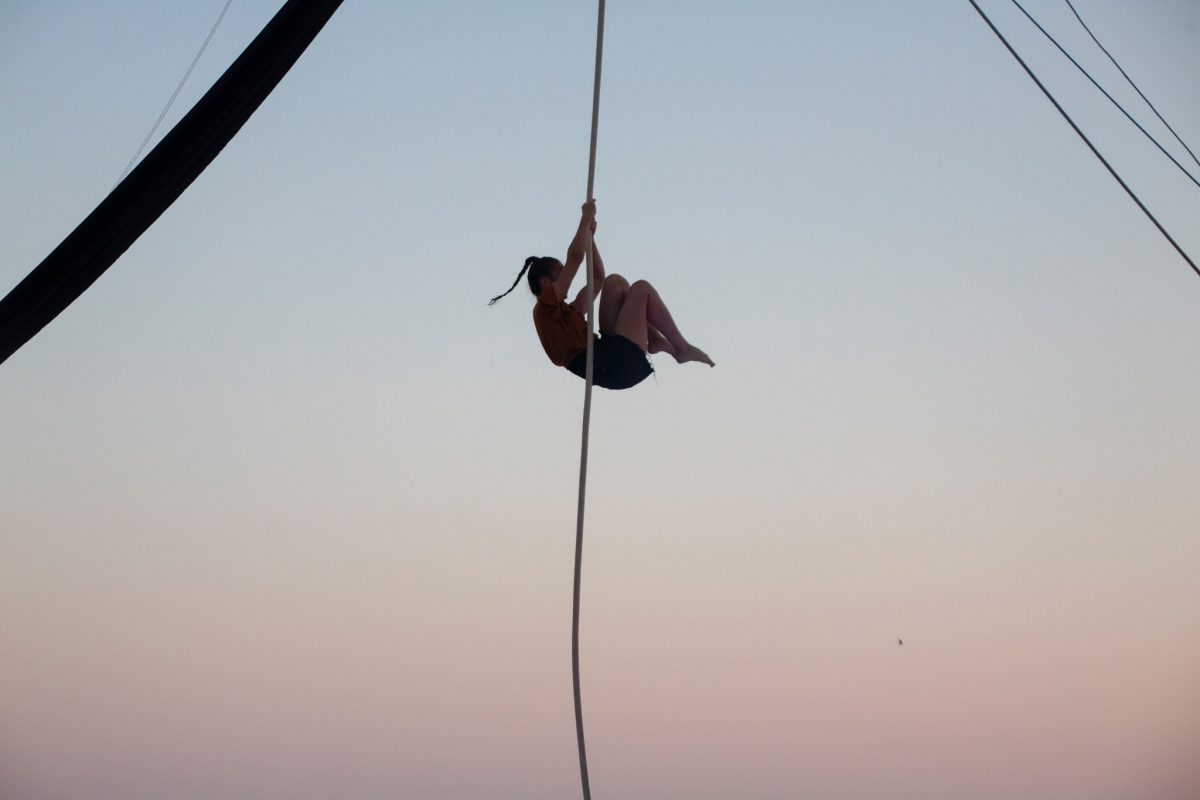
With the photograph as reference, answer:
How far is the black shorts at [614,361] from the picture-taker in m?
3.93

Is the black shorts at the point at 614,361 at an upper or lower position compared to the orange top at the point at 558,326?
lower

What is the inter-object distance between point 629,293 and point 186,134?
1.45 metres

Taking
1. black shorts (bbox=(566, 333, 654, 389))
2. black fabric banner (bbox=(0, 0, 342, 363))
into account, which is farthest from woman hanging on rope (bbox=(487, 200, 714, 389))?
black fabric banner (bbox=(0, 0, 342, 363))

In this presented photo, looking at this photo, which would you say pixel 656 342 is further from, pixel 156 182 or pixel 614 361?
pixel 156 182

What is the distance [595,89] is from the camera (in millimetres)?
3389

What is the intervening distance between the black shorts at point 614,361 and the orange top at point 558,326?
0.04m

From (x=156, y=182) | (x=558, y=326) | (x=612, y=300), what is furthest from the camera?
(x=612, y=300)

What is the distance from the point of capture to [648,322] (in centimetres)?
404

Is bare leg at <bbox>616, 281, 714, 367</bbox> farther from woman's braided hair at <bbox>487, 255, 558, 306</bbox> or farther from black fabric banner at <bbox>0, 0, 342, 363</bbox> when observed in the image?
black fabric banner at <bbox>0, 0, 342, 363</bbox>

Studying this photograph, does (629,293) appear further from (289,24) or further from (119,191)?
(119,191)

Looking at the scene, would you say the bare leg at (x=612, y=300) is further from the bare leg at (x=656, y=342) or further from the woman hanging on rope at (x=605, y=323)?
the bare leg at (x=656, y=342)

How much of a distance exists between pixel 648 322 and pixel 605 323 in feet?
0.48

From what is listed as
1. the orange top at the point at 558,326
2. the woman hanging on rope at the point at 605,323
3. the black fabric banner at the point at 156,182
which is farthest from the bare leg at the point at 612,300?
the black fabric banner at the point at 156,182

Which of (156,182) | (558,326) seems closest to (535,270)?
(558,326)
